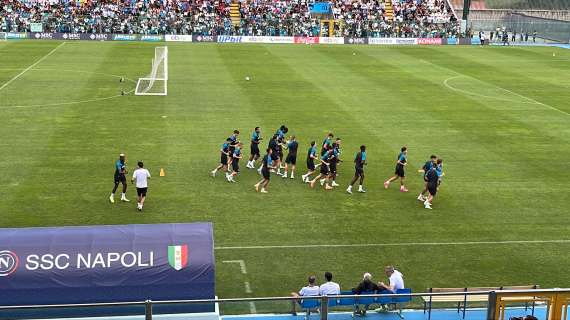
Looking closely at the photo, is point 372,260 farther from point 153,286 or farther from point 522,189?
point 522,189

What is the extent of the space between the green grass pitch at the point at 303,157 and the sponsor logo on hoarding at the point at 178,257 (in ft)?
9.89

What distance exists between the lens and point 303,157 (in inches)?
1065

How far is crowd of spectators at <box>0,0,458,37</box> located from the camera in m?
61.9

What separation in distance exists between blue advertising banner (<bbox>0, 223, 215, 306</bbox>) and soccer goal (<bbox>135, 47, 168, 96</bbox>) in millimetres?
24157

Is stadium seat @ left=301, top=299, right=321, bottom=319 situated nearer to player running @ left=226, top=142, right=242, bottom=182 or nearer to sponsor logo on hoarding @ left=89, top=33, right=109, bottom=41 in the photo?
player running @ left=226, top=142, right=242, bottom=182

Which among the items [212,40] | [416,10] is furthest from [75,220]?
[416,10]

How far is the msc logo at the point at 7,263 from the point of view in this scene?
1294 cm

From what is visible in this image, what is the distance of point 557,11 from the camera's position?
84.1 meters

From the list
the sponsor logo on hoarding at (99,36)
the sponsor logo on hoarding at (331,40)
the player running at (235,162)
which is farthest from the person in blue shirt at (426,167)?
the sponsor logo on hoarding at (99,36)

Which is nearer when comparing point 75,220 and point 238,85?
point 75,220

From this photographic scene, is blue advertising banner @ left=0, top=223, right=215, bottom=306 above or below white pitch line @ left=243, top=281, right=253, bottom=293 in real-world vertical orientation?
above

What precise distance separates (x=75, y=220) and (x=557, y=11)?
76299mm

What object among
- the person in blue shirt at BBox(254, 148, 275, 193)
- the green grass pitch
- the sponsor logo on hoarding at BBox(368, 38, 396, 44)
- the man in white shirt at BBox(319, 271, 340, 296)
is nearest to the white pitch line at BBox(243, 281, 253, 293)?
the green grass pitch

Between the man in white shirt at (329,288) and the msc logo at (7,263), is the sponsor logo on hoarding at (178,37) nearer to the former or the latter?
the man in white shirt at (329,288)
